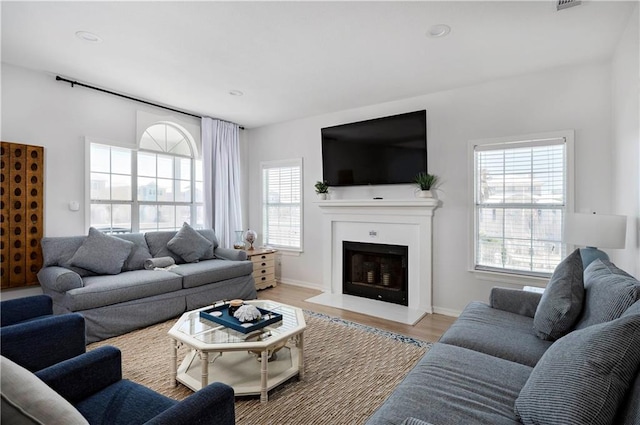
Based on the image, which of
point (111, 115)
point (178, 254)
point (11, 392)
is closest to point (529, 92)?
point (11, 392)

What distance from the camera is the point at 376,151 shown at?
167 inches

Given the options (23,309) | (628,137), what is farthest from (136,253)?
(628,137)

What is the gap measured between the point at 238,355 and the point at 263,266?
7.67ft

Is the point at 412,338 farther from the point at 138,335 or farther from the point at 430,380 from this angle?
the point at 138,335

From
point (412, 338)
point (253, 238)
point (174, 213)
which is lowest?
point (412, 338)

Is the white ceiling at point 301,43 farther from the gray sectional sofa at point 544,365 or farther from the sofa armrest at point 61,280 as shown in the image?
the sofa armrest at point 61,280

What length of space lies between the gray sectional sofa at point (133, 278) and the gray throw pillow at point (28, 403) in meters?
2.52

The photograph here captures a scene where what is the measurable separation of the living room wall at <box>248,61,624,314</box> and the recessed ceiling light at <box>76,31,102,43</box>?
111 inches

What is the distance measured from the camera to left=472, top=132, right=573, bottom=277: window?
324cm

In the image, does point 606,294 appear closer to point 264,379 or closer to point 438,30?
point 264,379

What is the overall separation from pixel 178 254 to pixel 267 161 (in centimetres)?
210

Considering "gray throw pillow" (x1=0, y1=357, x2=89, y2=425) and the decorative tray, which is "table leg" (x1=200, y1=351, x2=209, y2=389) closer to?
the decorative tray

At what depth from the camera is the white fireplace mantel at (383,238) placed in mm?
3887

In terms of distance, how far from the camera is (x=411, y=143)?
3.96 m
